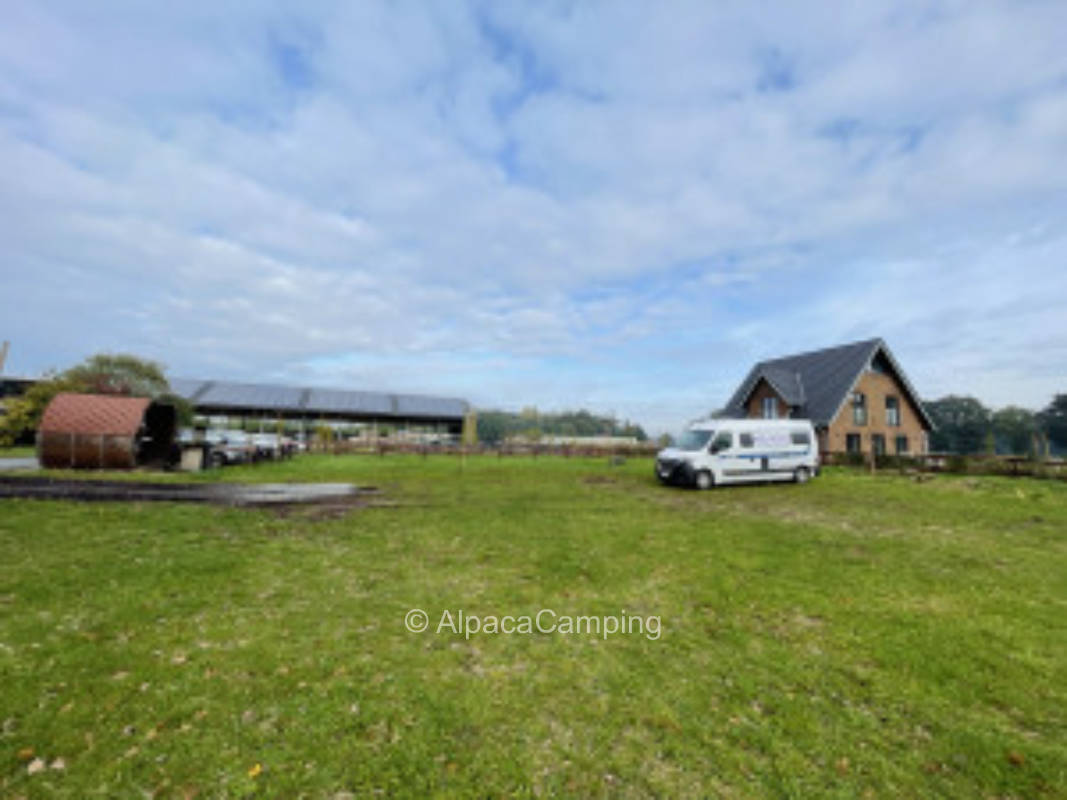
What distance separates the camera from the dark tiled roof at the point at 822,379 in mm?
30547

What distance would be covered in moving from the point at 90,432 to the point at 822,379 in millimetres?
39968

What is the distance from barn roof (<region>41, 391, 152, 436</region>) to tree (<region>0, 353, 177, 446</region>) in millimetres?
13453

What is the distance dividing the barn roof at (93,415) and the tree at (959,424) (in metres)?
76.8

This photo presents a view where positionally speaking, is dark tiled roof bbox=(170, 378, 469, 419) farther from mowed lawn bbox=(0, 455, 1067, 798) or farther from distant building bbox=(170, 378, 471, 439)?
mowed lawn bbox=(0, 455, 1067, 798)

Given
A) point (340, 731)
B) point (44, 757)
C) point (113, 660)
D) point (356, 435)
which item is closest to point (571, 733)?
point (340, 731)

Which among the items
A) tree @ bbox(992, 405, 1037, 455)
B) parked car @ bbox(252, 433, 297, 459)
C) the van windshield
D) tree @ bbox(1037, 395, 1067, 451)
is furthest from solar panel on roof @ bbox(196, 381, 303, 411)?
tree @ bbox(1037, 395, 1067, 451)

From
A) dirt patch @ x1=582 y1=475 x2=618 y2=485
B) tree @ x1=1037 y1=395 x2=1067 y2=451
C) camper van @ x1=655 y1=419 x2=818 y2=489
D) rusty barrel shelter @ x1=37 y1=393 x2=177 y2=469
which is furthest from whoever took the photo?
tree @ x1=1037 y1=395 x2=1067 y2=451

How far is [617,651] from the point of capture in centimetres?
450

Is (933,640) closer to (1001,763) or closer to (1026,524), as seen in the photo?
(1001,763)

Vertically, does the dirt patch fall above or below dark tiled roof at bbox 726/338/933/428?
below

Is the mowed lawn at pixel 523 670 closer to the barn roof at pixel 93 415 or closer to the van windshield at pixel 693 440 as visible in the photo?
the van windshield at pixel 693 440

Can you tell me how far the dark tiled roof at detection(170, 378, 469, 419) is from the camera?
161 ft

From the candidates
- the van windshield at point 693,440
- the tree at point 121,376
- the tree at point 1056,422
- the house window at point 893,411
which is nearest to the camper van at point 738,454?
the van windshield at point 693,440

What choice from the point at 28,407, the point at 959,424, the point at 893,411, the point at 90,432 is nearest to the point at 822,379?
the point at 893,411
